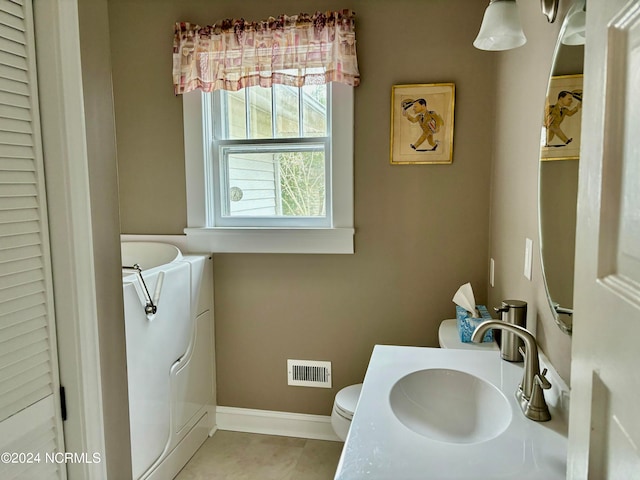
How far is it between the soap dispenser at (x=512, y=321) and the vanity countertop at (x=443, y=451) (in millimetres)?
244

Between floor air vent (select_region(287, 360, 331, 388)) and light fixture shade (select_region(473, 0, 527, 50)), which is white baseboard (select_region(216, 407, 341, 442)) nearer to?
floor air vent (select_region(287, 360, 331, 388))

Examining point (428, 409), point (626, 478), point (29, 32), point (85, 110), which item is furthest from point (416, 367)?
point (29, 32)

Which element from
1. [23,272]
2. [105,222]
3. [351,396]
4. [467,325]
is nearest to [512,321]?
[467,325]

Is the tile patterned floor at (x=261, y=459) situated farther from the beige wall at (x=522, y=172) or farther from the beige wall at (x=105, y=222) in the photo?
the beige wall at (x=522, y=172)

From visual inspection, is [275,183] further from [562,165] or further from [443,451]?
[443,451]

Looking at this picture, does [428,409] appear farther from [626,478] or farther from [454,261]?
[454,261]

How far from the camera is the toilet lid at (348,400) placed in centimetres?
210

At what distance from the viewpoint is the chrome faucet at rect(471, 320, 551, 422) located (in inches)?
43.1

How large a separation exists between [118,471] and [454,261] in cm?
171

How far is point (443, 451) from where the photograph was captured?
37.6 inches

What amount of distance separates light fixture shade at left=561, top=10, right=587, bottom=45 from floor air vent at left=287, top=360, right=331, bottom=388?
1.92 m

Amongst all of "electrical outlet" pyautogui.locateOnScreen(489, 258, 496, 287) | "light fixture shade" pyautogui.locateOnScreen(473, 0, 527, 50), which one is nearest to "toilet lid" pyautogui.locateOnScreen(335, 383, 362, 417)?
"electrical outlet" pyautogui.locateOnScreen(489, 258, 496, 287)

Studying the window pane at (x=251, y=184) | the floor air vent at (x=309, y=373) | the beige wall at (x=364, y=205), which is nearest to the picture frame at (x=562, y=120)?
the beige wall at (x=364, y=205)

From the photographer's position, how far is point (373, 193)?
2402 mm
